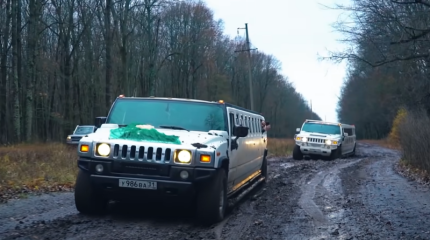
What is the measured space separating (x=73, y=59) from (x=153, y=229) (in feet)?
127

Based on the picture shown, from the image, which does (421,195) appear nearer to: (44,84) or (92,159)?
(92,159)

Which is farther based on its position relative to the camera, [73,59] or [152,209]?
[73,59]

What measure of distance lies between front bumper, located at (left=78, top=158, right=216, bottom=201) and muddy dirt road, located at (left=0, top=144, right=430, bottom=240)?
464 millimetres

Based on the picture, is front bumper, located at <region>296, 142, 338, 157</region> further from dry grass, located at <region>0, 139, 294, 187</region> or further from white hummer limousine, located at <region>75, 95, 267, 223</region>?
white hummer limousine, located at <region>75, 95, 267, 223</region>

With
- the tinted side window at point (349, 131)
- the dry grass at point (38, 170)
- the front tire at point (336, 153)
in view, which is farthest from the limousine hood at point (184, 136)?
the tinted side window at point (349, 131)

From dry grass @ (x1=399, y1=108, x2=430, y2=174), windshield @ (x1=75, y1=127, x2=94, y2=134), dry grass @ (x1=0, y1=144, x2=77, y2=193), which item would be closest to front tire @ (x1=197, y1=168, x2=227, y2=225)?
dry grass @ (x1=0, y1=144, x2=77, y2=193)

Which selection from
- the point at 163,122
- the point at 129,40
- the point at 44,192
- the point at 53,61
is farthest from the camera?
the point at 53,61

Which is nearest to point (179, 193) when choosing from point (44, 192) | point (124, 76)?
point (44, 192)

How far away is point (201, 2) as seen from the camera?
2000 inches

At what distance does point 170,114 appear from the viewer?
967cm

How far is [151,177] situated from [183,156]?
21.4 inches

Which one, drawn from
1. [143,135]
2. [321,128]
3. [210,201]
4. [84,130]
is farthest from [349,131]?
[143,135]

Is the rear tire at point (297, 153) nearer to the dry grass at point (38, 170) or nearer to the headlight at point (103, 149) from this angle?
the dry grass at point (38, 170)

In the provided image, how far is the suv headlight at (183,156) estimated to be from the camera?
8.12 meters
